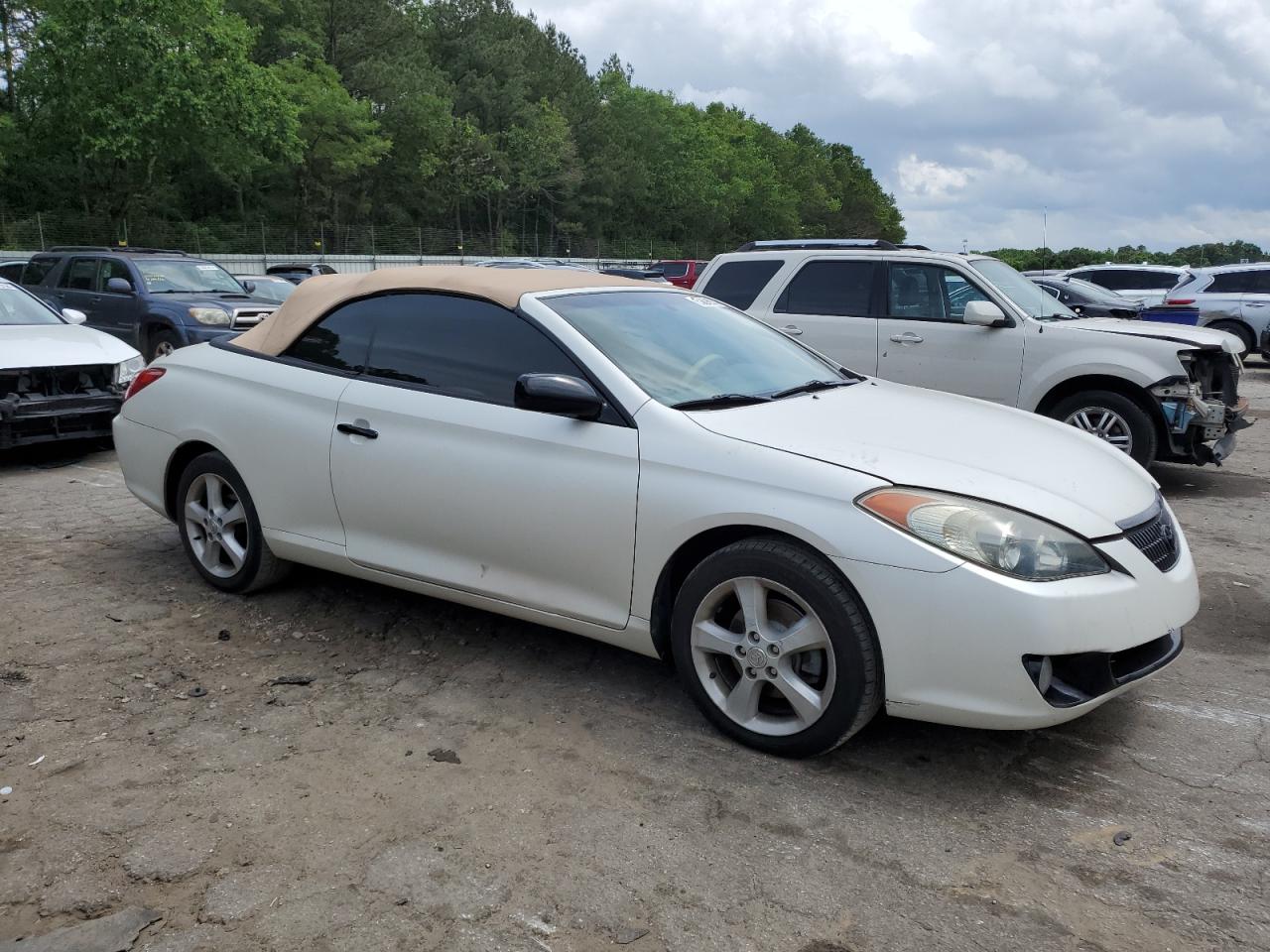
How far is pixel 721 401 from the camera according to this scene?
398 centimetres

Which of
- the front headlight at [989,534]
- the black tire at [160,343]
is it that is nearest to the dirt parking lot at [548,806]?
the front headlight at [989,534]

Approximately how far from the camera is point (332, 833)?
→ 310 cm

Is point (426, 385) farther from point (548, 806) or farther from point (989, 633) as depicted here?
point (989, 633)

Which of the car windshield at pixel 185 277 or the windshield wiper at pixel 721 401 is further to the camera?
the car windshield at pixel 185 277

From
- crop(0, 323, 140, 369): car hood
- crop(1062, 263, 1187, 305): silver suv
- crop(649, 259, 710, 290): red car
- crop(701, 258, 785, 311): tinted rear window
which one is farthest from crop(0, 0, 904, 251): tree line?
crop(701, 258, 785, 311): tinted rear window

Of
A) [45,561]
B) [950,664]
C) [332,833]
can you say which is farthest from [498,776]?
[45,561]

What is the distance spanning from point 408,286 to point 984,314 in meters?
5.17

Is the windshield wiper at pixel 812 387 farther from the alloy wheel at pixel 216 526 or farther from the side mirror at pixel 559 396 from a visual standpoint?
the alloy wheel at pixel 216 526

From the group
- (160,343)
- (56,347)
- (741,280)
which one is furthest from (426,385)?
(160,343)

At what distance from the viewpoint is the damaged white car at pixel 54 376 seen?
822cm

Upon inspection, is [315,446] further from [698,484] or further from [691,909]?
[691,909]

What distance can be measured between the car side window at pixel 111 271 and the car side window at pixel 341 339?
9.69 meters

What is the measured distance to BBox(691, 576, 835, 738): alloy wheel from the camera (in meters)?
3.40

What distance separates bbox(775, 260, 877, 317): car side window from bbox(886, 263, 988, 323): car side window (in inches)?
7.8
